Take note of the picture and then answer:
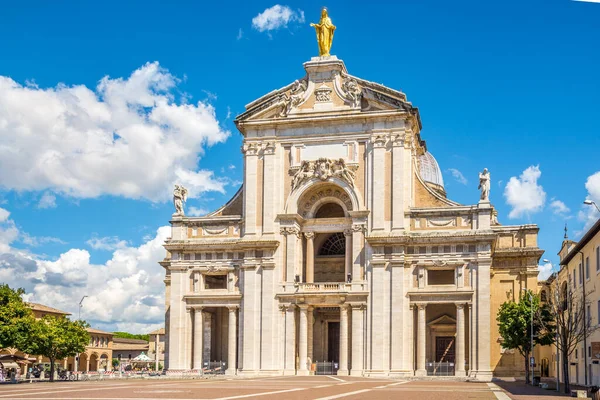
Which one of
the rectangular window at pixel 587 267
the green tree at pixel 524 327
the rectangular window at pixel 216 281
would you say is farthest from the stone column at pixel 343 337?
the rectangular window at pixel 587 267

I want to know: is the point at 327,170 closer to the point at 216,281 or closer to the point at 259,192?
the point at 259,192

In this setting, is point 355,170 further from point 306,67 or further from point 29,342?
point 29,342

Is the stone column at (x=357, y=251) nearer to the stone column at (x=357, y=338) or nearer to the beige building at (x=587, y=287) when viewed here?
the stone column at (x=357, y=338)

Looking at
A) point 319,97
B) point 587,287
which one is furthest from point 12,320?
point 587,287

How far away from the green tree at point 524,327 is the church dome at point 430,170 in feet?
97.2

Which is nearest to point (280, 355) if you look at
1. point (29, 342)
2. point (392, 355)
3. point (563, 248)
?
point (392, 355)

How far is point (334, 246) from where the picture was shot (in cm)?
6969

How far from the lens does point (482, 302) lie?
6019cm

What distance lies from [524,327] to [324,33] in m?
28.4

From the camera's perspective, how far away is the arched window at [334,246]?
68.9 m

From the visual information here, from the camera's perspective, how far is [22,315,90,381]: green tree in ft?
211

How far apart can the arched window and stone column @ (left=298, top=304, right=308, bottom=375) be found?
24.7 ft

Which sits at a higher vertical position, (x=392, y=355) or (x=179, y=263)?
(x=179, y=263)

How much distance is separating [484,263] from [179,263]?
78.9 feet
